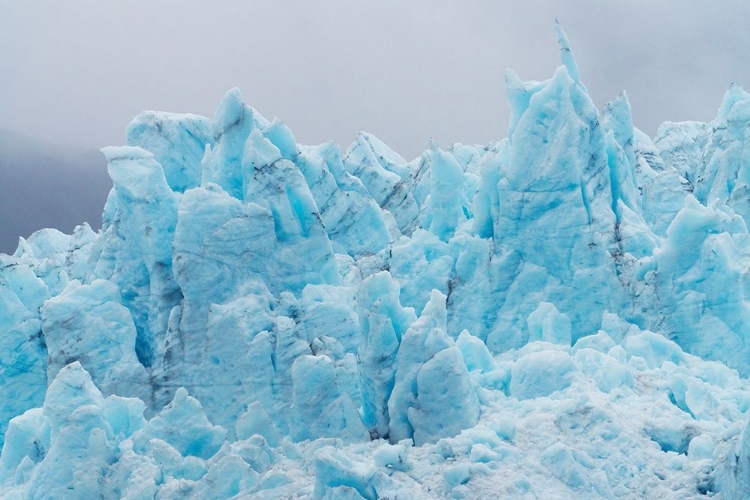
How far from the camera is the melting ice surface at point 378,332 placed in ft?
40.3

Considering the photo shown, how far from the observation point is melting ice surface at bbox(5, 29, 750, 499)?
40.3 feet

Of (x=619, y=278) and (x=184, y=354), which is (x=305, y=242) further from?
(x=619, y=278)

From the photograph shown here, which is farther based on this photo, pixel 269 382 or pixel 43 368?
pixel 43 368

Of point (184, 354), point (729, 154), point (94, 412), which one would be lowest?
point (94, 412)

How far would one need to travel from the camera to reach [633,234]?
19.3 m

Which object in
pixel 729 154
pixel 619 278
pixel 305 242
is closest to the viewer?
pixel 305 242

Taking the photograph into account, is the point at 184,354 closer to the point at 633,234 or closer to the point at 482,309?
the point at 482,309

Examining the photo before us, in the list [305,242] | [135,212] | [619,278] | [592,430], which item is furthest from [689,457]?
[135,212]

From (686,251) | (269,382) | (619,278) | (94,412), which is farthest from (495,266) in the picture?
(94,412)

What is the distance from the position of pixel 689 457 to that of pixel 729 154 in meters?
15.4

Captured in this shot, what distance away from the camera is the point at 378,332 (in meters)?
13.9

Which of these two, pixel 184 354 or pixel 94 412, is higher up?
pixel 184 354

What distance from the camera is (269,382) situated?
599 inches

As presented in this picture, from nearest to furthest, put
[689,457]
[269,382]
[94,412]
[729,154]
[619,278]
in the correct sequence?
[689,457]
[94,412]
[269,382]
[619,278]
[729,154]
